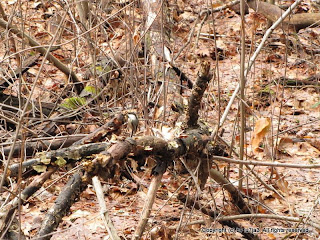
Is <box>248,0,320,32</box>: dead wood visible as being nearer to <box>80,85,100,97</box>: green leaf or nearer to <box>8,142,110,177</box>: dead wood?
<box>80,85,100,97</box>: green leaf

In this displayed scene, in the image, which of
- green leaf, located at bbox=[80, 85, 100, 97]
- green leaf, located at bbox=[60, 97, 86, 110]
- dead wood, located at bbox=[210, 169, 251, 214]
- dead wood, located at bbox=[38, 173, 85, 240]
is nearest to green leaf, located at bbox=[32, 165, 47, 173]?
dead wood, located at bbox=[38, 173, 85, 240]

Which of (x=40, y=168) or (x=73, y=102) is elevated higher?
(x=40, y=168)

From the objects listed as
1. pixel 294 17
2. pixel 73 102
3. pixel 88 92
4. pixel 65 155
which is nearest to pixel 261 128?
pixel 65 155

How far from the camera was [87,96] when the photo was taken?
4645mm

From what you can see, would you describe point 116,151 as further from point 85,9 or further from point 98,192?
point 85,9

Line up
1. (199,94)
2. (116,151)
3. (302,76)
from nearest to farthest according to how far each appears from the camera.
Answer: (116,151) → (199,94) → (302,76)

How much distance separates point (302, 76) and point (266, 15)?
3.05 feet

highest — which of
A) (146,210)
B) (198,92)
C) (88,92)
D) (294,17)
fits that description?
(294,17)

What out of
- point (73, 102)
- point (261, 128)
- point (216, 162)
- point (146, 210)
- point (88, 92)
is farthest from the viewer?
point (88, 92)

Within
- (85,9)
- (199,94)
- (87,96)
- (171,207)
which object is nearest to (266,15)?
(85,9)

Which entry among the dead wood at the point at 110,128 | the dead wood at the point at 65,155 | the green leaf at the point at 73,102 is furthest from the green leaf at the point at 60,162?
the green leaf at the point at 73,102

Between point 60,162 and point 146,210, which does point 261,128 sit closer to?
point 146,210

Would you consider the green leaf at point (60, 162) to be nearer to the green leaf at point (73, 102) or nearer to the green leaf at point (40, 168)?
the green leaf at point (40, 168)

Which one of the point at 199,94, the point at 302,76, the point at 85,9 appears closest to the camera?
the point at 199,94
